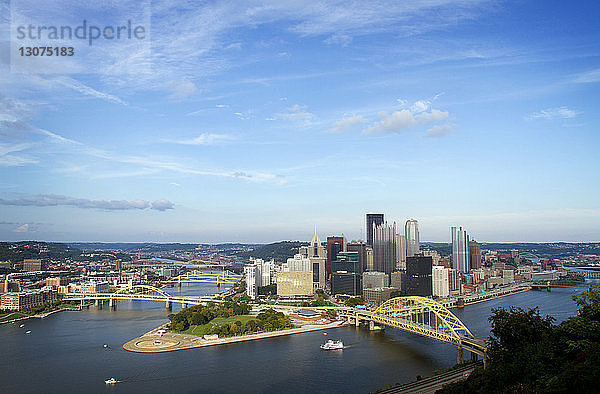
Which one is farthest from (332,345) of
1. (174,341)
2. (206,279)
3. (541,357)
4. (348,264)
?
(206,279)

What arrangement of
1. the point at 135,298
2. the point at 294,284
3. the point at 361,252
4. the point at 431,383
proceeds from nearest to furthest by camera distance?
the point at 431,383, the point at 135,298, the point at 294,284, the point at 361,252

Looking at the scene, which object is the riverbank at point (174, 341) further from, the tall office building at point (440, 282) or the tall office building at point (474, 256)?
the tall office building at point (474, 256)

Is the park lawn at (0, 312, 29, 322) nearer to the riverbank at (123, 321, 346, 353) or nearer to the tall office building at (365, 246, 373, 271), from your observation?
the riverbank at (123, 321, 346, 353)

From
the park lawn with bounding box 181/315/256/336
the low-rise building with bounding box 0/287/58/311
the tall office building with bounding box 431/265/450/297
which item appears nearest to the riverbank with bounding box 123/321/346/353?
the park lawn with bounding box 181/315/256/336

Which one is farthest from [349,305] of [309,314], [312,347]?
[312,347]

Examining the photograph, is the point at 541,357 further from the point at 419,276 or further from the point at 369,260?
the point at 369,260

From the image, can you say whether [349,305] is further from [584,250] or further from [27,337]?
[584,250]
